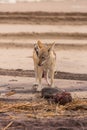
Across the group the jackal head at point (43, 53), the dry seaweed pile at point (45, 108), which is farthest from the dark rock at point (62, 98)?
the jackal head at point (43, 53)

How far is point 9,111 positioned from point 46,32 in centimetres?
1157

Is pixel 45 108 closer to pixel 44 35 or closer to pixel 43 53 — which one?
pixel 43 53

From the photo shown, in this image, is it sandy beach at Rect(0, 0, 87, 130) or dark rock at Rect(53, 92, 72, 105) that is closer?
sandy beach at Rect(0, 0, 87, 130)

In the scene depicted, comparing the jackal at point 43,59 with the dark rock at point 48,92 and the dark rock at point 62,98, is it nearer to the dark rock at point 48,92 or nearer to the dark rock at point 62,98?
the dark rock at point 48,92

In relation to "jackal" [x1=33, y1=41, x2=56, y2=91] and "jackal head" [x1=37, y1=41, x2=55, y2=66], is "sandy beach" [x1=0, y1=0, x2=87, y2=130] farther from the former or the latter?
"jackal head" [x1=37, y1=41, x2=55, y2=66]

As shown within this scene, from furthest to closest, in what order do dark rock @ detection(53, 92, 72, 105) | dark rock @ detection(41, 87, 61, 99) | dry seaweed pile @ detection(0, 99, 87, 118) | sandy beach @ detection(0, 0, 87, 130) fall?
dark rock @ detection(41, 87, 61, 99), dark rock @ detection(53, 92, 72, 105), dry seaweed pile @ detection(0, 99, 87, 118), sandy beach @ detection(0, 0, 87, 130)

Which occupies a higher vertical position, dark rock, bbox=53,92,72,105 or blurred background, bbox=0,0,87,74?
dark rock, bbox=53,92,72,105

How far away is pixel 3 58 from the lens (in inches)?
607

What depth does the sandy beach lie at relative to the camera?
787 cm

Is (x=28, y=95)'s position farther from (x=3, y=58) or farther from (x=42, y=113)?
(x=3, y=58)

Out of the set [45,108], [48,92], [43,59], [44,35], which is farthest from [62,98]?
[44,35]

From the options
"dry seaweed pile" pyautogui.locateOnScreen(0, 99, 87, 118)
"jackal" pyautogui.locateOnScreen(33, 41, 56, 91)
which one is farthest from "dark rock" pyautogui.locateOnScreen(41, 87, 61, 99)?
"jackal" pyautogui.locateOnScreen(33, 41, 56, 91)

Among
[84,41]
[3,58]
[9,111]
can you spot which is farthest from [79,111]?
[84,41]

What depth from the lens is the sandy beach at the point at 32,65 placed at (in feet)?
25.8
